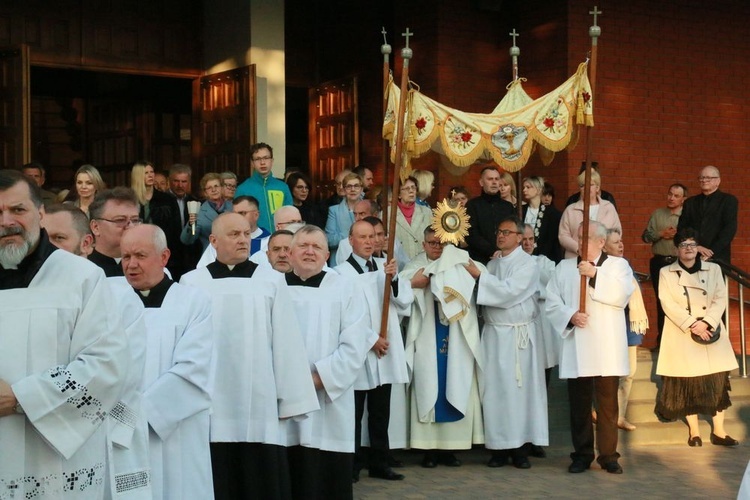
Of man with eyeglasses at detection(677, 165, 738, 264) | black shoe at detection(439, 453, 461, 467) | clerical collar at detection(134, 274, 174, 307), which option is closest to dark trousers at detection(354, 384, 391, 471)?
black shoe at detection(439, 453, 461, 467)

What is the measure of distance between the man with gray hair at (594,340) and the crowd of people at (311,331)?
2cm

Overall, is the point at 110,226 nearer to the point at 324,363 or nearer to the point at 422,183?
the point at 324,363

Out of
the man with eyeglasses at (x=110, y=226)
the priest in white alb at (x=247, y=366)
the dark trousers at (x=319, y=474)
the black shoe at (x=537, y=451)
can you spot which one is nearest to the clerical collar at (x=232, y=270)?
the priest in white alb at (x=247, y=366)

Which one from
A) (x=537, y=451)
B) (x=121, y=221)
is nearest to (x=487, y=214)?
(x=537, y=451)

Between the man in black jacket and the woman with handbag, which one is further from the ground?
the man in black jacket

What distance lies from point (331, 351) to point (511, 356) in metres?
2.93

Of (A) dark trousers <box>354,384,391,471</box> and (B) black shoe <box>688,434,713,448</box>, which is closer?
(A) dark trousers <box>354,384,391,471</box>

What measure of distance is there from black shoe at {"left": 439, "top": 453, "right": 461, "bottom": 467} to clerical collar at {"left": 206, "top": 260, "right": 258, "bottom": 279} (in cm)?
378

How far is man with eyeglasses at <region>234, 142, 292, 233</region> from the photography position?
35.7 ft

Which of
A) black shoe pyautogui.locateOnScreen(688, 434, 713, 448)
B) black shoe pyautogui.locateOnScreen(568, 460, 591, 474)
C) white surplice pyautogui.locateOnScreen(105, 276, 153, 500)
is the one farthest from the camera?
black shoe pyautogui.locateOnScreen(688, 434, 713, 448)

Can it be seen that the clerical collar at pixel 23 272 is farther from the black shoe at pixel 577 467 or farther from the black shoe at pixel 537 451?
the black shoe at pixel 537 451

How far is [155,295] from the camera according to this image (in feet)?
19.5

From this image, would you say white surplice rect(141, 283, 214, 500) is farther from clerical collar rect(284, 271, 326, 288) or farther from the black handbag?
the black handbag

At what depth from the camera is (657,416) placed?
11.5 m
